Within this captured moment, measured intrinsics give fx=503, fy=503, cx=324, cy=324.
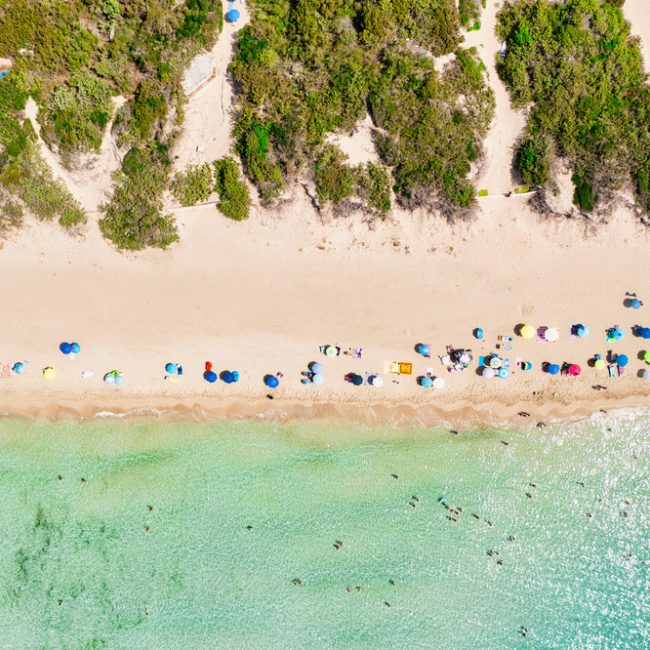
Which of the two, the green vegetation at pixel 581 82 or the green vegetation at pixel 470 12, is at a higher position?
the green vegetation at pixel 470 12

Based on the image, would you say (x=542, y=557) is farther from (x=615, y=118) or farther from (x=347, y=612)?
(x=615, y=118)

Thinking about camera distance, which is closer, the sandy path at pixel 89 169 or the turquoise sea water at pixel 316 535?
the sandy path at pixel 89 169

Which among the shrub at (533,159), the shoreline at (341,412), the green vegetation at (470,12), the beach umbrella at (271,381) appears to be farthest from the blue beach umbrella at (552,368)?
the green vegetation at (470,12)

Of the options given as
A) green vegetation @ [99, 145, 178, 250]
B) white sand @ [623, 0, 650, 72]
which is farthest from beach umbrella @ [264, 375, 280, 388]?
white sand @ [623, 0, 650, 72]

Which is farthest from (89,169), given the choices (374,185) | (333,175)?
(374,185)

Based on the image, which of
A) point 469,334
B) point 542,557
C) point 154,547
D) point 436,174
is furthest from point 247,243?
point 542,557

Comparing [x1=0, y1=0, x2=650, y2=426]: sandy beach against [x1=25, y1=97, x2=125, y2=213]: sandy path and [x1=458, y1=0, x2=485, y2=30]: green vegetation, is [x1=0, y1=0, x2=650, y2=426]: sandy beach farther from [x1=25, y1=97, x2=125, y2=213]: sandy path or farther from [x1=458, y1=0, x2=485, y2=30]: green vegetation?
[x1=458, y1=0, x2=485, y2=30]: green vegetation

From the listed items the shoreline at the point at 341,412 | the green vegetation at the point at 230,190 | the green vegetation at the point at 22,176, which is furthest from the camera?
the shoreline at the point at 341,412

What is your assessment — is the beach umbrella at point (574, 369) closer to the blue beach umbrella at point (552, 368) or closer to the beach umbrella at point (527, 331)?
the blue beach umbrella at point (552, 368)
